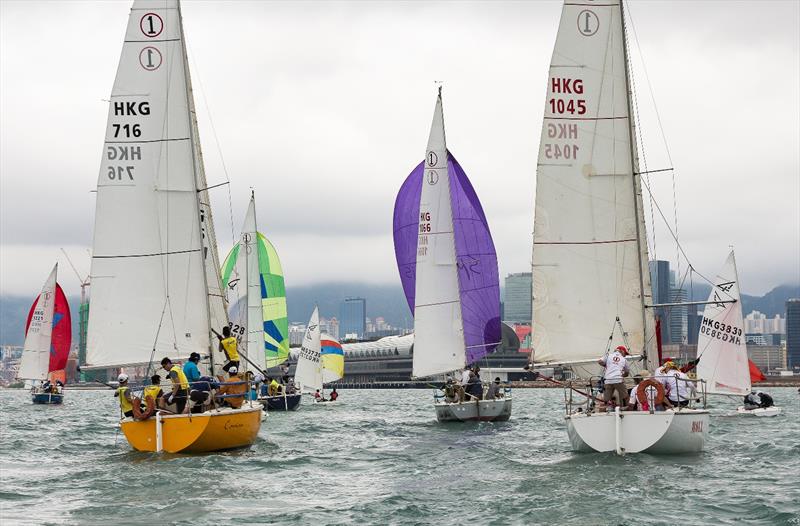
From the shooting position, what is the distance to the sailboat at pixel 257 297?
52719 mm

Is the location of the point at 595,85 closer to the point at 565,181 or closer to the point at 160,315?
the point at 565,181

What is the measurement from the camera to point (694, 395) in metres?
24.4

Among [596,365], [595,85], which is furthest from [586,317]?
[595,85]

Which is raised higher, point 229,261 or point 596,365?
point 229,261

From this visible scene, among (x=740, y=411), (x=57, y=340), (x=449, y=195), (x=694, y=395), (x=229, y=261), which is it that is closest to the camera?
(x=694, y=395)

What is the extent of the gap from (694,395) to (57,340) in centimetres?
5801

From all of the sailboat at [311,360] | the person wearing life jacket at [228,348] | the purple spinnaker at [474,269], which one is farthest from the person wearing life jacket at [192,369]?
the sailboat at [311,360]

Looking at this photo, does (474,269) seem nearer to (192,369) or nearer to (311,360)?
(192,369)

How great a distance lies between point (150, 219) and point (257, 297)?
2780 cm

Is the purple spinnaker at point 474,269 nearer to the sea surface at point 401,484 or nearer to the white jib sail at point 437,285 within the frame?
the white jib sail at point 437,285

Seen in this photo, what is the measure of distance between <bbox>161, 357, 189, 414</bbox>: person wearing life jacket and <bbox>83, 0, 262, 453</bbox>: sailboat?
2328 millimetres

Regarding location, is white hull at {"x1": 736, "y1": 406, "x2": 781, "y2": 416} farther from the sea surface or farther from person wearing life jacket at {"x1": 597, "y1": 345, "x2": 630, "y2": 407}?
person wearing life jacket at {"x1": 597, "y1": 345, "x2": 630, "y2": 407}

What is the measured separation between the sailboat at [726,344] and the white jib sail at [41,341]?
41032 mm

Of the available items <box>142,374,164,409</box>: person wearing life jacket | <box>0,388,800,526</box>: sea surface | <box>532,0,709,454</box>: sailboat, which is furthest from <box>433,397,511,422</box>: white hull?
<box>142,374,164,409</box>: person wearing life jacket
